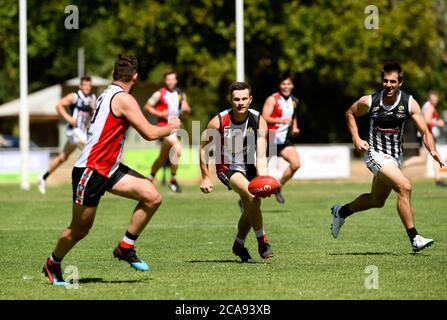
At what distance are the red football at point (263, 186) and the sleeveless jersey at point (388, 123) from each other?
1980 mm

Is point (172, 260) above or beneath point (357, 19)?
beneath

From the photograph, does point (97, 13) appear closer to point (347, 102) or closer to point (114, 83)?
point (347, 102)

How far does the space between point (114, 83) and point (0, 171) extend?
809 inches

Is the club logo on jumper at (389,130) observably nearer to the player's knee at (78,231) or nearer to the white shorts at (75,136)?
the player's knee at (78,231)

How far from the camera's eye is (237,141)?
1155 cm

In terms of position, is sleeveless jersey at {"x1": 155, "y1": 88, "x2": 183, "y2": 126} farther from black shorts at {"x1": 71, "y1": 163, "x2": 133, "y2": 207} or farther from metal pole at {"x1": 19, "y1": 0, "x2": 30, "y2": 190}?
black shorts at {"x1": 71, "y1": 163, "x2": 133, "y2": 207}

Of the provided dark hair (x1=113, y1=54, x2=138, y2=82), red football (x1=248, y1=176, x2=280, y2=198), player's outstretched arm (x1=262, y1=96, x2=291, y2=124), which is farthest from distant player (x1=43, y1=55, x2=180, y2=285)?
player's outstretched arm (x1=262, y1=96, x2=291, y2=124)

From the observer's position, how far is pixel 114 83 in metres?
10.1

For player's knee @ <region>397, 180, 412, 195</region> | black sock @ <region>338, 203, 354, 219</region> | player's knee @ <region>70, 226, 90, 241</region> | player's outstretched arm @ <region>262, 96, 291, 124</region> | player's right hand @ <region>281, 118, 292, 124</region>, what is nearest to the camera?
player's knee @ <region>70, 226, 90, 241</region>

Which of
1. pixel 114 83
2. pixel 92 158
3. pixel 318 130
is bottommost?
pixel 318 130

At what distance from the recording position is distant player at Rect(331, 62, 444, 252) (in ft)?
40.1

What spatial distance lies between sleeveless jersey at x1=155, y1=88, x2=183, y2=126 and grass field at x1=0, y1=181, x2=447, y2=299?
5.72 feet
